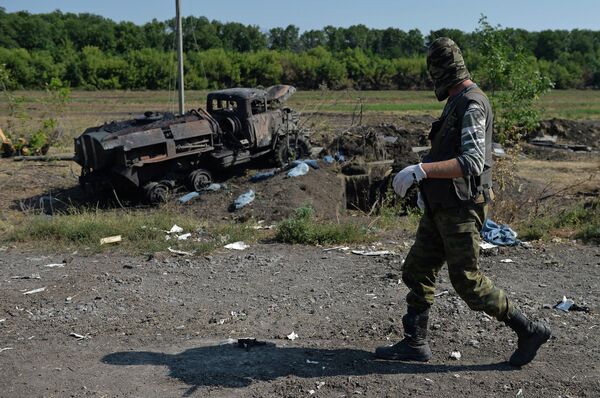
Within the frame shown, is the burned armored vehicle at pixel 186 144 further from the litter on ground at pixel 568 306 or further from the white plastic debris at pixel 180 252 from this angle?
the litter on ground at pixel 568 306

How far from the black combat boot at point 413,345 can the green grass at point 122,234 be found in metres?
3.53

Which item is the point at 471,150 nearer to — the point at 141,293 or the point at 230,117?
the point at 141,293

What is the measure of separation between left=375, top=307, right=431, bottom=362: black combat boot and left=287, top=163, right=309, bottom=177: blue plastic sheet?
915 centimetres

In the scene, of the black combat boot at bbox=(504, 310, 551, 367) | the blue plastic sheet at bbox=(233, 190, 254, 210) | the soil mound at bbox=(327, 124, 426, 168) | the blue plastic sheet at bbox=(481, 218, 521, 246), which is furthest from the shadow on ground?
the soil mound at bbox=(327, 124, 426, 168)

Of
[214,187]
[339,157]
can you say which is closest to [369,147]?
[339,157]

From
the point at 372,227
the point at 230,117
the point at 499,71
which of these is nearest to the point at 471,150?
the point at 372,227

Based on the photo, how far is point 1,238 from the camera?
9.11 m

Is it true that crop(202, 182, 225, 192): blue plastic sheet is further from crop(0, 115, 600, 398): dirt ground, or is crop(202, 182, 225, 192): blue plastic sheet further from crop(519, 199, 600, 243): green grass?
crop(519, 199, 600, 243): green grass

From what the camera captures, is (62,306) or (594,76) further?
(594,76)

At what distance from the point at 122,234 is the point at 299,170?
19.3 ft

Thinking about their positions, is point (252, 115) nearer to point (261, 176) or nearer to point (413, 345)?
point (261, 176)

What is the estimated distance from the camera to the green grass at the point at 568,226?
8445mm

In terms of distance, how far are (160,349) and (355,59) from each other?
56064 millimetres

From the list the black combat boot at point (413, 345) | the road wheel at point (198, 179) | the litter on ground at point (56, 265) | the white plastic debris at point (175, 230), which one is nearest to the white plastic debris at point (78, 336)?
the litter on ground at point (56, 265)
